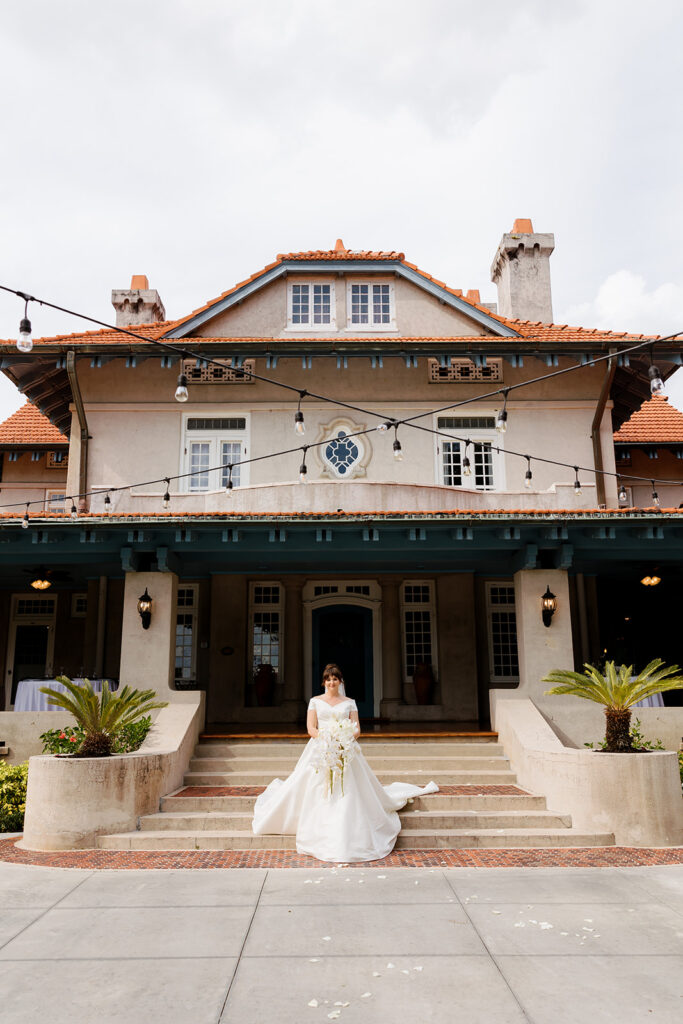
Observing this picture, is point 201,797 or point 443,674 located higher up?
point 443,674

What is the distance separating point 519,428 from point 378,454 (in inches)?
123

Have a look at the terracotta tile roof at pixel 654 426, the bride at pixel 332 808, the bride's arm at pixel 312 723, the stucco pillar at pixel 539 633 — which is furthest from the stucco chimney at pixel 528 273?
the bride's arm at pixel 312 723

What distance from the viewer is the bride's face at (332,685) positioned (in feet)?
30.9

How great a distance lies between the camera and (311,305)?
60.2 ft

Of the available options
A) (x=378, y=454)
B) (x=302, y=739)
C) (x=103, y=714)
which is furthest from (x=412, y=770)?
(x=378, y=454)

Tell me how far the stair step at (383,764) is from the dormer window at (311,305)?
10.3 metres

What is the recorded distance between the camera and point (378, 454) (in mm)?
17203

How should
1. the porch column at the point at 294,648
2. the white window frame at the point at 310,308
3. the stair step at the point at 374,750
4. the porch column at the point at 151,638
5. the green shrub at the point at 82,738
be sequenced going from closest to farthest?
the green shrub at the point at 82,738, the stair step at the point at 374,750, the porch column at the point at 151,638, the porch column at the point at 294,648, the white window frame at the point at 310,308

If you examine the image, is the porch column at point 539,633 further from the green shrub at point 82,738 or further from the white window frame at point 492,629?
the green shrub at point 82,738

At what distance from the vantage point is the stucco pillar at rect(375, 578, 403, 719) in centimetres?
1639

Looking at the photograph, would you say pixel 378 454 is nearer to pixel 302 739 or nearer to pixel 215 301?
pixel 215 301

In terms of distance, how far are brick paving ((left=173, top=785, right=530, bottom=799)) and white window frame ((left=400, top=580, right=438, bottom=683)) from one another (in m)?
6.00

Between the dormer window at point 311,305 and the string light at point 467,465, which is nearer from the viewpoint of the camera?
the string light at point 467,465

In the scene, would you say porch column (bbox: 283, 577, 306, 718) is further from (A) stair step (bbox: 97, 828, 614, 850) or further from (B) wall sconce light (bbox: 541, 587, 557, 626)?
(A) stair step (bbox: 97, 828, 614, 850)
